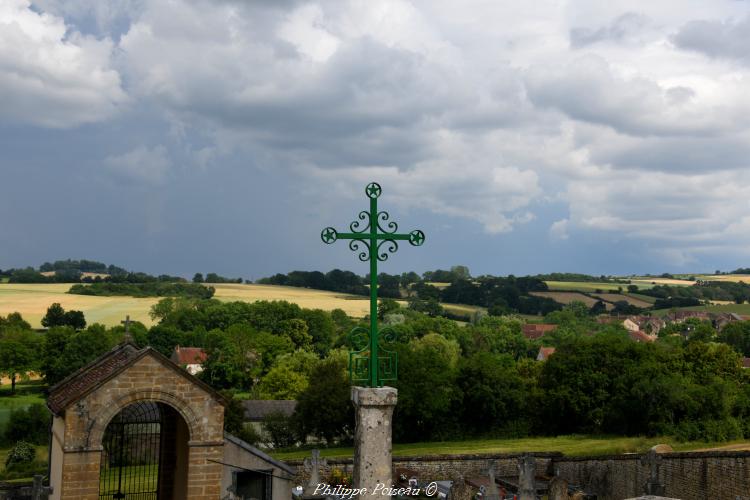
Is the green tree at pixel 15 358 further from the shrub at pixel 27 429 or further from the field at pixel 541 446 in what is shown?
the field at pixel 541 446

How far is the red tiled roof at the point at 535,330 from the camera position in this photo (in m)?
113

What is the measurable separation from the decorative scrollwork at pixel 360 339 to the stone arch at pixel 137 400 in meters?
10.5

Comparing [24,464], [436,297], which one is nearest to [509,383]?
[24,464]

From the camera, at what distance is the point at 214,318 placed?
104562 millimetres

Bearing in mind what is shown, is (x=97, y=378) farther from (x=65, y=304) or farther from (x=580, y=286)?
(x=580, y=286)

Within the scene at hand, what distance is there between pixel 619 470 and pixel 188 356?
65.2 meters

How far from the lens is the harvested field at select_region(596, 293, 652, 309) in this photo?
160750 mm

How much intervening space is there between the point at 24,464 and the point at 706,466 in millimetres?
35445

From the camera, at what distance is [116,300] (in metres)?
116

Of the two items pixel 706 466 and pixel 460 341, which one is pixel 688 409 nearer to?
pixel 706 466

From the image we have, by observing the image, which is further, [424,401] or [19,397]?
[19,397]

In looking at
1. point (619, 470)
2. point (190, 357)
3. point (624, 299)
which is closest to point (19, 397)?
point (190, 357)


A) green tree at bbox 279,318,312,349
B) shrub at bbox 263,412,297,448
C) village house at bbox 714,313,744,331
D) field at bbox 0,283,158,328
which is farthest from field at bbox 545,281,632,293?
shrub at bbox 263,412,297,448

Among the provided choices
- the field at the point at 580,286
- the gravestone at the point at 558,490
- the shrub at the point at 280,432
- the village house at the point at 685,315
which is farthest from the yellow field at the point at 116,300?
the gravestone at the point at 558,490
